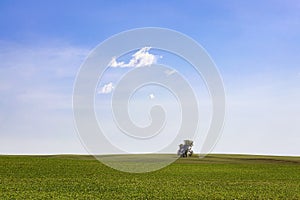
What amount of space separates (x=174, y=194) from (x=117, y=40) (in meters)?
20.9

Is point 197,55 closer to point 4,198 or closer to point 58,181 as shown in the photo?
point 58,181

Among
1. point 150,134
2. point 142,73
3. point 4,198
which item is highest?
point 142,73

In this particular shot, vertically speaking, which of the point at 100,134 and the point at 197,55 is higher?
the point at 197,55

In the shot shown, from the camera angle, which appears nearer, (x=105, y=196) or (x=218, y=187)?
(x=105, y=196)

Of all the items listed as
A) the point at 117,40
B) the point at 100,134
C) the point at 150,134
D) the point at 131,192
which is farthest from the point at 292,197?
the point at 117,40

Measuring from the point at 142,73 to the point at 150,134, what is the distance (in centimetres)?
917

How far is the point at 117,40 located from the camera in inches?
2062

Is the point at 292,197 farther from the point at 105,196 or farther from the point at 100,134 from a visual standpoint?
the point at 100,134

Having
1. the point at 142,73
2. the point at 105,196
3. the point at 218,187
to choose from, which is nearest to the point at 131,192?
the point at 105,196

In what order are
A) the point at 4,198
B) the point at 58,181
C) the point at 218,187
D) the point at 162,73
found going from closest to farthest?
the point at 4,198 < the point at 218,187 < the point at 58,181 < the point at 162,73

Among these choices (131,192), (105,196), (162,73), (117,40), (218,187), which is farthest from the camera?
(162,73)

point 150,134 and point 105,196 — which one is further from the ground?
point 150,134

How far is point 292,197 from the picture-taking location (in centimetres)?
3841

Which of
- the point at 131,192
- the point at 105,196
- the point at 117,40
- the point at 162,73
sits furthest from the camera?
the point at 162,73
